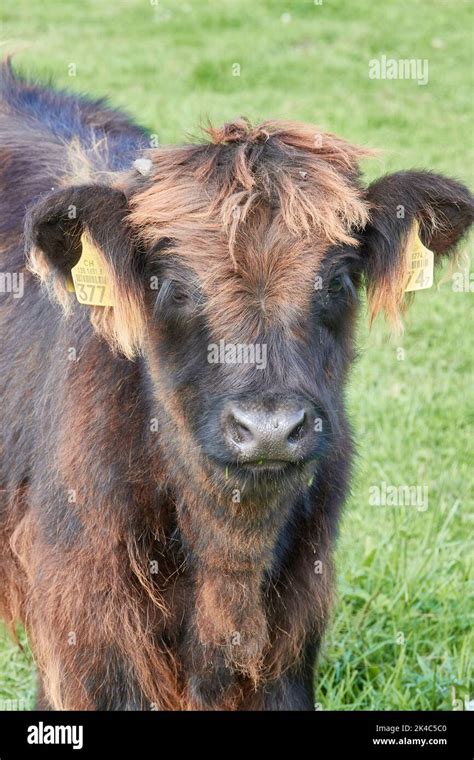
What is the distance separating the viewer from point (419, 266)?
4.23 meters

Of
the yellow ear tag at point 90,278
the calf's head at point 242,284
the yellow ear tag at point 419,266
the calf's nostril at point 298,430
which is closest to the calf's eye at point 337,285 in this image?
the calf's head at point 242,284

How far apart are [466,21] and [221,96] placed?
3.61 metres

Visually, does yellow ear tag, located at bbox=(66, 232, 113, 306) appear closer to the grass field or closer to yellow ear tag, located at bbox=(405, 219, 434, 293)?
the grass field

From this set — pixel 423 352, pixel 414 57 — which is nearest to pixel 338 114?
pixel 414 57

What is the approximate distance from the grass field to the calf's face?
1.38 feet

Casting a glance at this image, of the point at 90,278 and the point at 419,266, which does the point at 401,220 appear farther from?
the point at 90,278

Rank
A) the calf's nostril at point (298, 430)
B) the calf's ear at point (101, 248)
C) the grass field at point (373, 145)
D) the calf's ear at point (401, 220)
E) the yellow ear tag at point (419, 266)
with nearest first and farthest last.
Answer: the calf's nostril at point (298, 430), the calf's ear at point (101, 248), the calf's ear at point (401, 220), the yellow ear tag at point (419, 266), the grass field at point (373, 145)

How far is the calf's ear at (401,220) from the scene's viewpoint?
4.07 metres

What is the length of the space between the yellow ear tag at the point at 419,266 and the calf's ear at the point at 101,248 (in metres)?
0.95

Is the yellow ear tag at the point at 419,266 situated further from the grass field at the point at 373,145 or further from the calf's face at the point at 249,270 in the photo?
the grass field at the point at 373,145

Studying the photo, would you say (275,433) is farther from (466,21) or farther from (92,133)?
(466,21)

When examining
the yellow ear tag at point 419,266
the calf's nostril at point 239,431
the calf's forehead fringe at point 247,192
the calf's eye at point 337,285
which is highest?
the calf's forehead fringe at point 247,192

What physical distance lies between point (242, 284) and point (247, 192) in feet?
1.10

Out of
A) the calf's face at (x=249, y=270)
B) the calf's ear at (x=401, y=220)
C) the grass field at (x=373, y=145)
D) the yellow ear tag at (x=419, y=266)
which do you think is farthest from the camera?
the grass field at (x=373, y=145)
